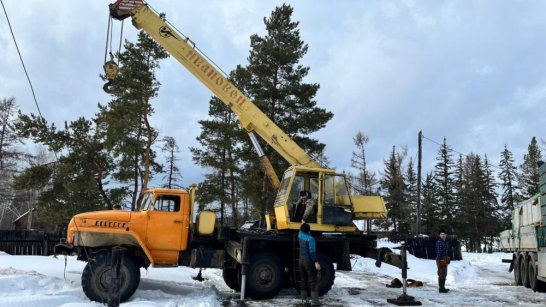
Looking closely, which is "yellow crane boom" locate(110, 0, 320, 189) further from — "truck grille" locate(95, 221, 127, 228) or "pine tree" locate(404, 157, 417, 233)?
"pine tree" locate(404, 157, 417, 233)

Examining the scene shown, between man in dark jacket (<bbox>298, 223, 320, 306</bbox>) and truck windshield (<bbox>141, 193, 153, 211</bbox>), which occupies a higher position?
truck windshield (<bbox>141, 193, 153, 211</bbox>)

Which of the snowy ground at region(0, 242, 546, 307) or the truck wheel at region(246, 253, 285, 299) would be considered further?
the truck wheel at region(246, 253, 285, 299)

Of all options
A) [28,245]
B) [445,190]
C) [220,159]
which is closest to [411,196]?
[445,190]

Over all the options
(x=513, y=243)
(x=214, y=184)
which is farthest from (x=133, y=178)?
(x=513, y=243)

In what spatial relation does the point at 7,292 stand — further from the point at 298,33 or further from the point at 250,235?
the point at 298,33

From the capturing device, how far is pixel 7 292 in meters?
9.09

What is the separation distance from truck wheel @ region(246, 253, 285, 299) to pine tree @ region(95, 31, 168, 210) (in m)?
16.9

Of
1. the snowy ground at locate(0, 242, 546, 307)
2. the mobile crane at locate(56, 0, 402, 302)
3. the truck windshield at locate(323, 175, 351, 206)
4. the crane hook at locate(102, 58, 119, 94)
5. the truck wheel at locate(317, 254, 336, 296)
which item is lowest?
the snowy ground at locate(0, 242, 546, 307)

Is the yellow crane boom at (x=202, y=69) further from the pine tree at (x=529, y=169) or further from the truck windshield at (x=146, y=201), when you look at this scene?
the pine tree at (x=529, y=169)

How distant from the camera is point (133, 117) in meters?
27.3

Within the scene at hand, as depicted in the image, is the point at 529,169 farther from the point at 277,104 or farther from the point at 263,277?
the point at 263,277

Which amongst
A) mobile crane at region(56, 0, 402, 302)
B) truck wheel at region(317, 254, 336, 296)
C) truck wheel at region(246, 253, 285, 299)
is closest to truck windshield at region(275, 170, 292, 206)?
mobile crane at region(56, 0, 402, 302)

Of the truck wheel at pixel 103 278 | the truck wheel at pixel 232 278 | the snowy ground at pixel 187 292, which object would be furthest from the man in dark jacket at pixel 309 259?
the truck wheel at pixel 103 278

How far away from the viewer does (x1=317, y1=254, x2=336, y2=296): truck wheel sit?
1144 cm
